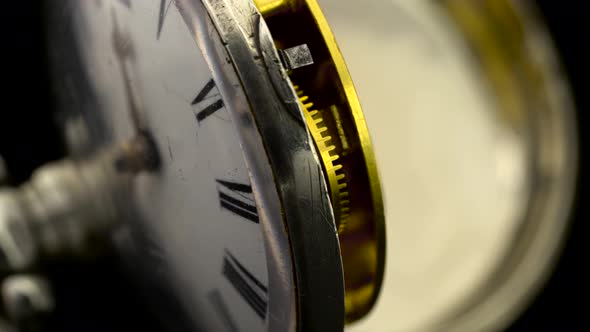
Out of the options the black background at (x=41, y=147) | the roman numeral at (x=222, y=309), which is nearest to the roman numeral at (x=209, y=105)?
the roman numeral at (x=222, y=309)

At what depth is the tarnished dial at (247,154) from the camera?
1.01 ft

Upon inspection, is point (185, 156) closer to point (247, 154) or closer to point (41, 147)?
point (247, 154)

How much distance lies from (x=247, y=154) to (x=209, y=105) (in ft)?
0.13

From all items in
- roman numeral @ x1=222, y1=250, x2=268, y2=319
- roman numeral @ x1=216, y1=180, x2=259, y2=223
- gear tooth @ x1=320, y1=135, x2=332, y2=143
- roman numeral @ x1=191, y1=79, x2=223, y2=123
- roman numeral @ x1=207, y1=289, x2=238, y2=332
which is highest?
roman numeral @ x1=191, y1=79, x2=223, y2=123

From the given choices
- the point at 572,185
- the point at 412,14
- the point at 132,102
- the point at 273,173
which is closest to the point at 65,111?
the point at 132,102

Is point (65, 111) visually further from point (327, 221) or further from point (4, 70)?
point (327, 221)

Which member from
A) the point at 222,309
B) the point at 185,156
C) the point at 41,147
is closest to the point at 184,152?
the point at 185,156

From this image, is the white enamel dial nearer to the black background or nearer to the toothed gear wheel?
the toothed gear wheel

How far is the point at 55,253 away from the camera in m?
0.56

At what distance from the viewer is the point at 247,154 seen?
0.31 meters

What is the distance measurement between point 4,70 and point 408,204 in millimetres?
514

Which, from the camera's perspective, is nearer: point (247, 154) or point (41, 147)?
point (247, 154)

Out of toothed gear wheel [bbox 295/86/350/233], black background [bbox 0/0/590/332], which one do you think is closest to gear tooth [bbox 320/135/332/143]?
toothed gear wheel [bbox 295/86/350/233]

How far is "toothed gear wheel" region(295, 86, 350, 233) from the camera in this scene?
1.07 ft
